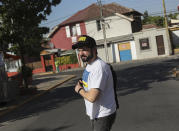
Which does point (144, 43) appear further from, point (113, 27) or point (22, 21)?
point (22, 21)

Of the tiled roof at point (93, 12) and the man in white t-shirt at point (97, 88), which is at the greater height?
the tiled roof at point (93, 12)

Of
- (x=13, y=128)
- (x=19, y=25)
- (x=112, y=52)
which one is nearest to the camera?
(x=13, y=128)

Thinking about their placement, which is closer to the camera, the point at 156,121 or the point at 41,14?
the point at 156,121

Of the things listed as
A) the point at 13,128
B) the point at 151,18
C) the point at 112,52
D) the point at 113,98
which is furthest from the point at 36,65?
the point at 151,18

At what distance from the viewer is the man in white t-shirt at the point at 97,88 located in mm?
2986

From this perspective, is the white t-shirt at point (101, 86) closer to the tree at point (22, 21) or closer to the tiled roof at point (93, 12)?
the tree at point (22, 21)

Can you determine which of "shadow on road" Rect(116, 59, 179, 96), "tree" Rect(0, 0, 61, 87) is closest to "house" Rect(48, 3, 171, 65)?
"shadow on road" Rect(116, 59, 179, 96)

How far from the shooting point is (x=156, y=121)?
610 cm

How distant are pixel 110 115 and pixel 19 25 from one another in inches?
502

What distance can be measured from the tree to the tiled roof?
24398 mm

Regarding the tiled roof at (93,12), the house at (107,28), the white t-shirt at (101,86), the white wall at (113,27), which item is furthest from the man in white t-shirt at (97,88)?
the tiled roof at (93,12)

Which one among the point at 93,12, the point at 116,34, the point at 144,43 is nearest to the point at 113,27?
the point at 116,34

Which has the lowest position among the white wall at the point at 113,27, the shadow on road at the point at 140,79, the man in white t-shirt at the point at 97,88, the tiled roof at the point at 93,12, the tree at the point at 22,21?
the shadow on road at the point at 140,79

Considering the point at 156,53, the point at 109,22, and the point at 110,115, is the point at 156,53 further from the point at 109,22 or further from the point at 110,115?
the point at 110,115
